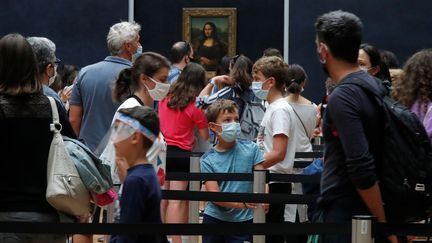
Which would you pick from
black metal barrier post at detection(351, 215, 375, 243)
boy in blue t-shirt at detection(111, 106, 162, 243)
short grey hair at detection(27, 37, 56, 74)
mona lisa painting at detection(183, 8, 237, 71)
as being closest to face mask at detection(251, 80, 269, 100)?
short grey hair at detection(27, 37, 56, 74)

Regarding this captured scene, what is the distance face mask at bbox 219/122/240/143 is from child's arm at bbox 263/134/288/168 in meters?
0.31

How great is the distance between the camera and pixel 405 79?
291 inches

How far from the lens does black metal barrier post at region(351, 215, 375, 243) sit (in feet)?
17.2

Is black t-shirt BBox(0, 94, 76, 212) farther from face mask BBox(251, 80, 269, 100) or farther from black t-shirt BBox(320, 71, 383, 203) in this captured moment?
face mask BBox(251, 80, 269, 100)

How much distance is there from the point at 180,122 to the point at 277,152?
2.11m

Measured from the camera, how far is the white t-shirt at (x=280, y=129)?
8.99 meters

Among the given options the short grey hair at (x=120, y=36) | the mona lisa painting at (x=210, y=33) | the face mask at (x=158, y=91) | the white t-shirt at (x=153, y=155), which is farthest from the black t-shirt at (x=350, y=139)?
the mona lisa painting at (x=210, y=33)

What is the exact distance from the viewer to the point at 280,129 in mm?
8961

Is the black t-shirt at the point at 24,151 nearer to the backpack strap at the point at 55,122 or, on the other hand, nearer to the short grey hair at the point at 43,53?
the backpack strap at the point at 55,122

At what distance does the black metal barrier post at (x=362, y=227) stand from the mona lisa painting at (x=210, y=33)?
16.6 m

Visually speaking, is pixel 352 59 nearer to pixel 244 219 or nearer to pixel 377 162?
pixel 377 162

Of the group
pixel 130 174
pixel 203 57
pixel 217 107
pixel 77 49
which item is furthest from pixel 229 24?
pixel 130 174

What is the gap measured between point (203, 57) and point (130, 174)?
16202 millimetres

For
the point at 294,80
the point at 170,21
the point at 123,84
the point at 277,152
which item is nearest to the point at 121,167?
the point at 123,84
